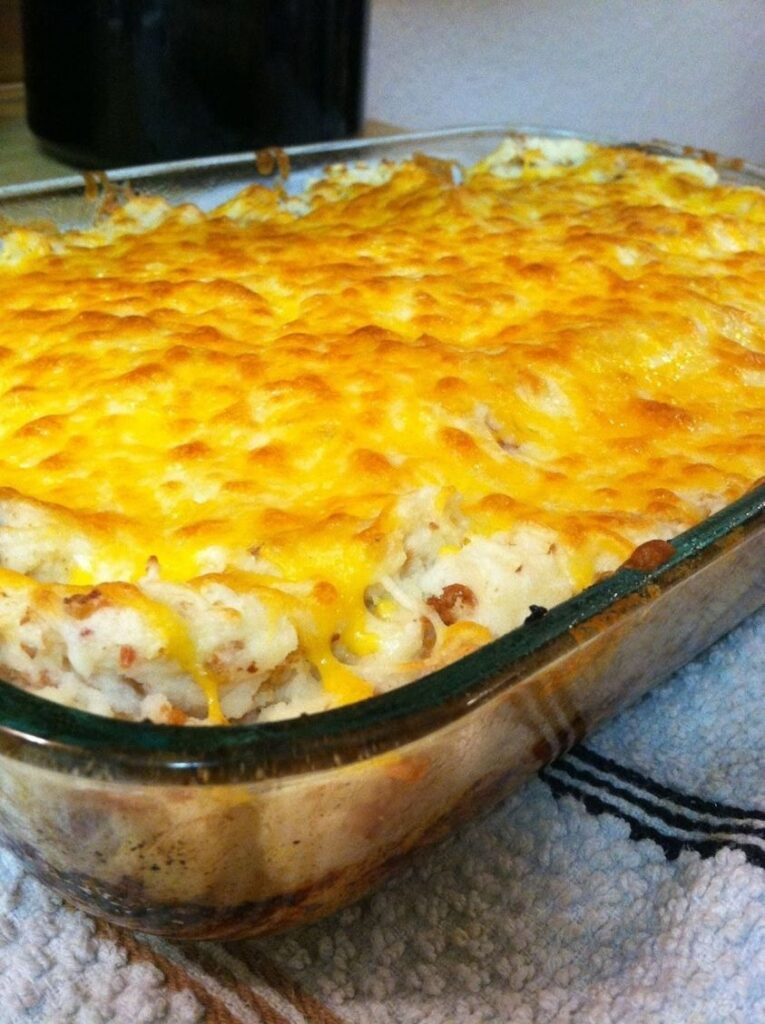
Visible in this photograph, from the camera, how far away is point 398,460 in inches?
36.3

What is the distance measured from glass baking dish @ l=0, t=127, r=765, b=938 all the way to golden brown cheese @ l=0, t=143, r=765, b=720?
0.08 metres

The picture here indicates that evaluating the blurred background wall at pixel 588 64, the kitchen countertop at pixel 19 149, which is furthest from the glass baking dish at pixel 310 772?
the blurred background wall at pixel 588 64

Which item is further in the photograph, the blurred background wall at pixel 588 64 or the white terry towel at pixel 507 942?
the blurred background wall at pixel 588 64

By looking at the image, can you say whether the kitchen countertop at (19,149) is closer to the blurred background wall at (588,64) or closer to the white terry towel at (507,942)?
the blurred background wall at (588,64)

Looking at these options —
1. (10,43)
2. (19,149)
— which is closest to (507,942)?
(19,149)

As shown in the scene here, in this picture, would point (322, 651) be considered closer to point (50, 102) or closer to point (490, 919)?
point (490, 919)

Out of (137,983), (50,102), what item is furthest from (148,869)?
(50,102)

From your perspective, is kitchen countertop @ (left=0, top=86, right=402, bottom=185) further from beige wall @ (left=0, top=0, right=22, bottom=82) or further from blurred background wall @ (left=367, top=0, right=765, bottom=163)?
blurred background wall @ (left=367, top=0, right=765, bottom=163)

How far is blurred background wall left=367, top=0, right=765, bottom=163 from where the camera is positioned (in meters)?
2.29

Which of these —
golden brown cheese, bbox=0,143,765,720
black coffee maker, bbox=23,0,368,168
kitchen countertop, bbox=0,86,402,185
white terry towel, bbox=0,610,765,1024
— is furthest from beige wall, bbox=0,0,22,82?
white terry towel, bbox=0,610,765,1024

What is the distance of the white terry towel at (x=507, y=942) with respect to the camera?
2.34 ft

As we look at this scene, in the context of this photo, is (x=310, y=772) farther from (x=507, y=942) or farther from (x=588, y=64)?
(x=588, y=64)

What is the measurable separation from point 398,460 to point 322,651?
231mm

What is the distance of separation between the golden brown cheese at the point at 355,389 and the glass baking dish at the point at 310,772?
8 cm
